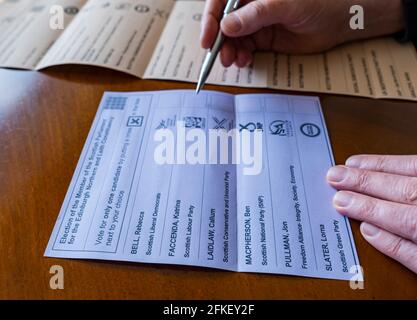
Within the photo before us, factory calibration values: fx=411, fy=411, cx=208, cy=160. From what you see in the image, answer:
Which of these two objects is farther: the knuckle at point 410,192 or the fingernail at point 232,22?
the fingernail at point 232,22

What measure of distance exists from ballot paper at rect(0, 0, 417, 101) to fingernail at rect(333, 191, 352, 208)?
195 mm

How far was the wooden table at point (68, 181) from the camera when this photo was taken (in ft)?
1.24

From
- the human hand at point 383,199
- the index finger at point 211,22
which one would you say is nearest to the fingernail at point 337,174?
the human hand at point 383,199

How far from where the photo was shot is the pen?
57 centimetres

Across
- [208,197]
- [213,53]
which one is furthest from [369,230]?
[213,53]

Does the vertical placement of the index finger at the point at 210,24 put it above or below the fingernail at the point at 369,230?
above

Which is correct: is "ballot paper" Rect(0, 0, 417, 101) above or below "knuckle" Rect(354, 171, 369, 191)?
above

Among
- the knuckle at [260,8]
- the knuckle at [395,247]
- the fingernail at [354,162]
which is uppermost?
the knuckle at [260,8]

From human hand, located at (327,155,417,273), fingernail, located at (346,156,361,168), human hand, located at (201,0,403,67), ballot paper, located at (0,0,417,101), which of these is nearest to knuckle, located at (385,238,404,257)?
human hand, located at (327,155,417,273)

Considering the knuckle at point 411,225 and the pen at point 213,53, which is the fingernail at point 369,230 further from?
the pen at point 213,53

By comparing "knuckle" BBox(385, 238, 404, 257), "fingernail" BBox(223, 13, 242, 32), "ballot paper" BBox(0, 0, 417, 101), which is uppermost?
"fingernail" BBox(223, 13, 242, 32)

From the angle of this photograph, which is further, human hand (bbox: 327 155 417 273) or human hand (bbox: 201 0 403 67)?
human hand (bbox: 201 0 403 67)

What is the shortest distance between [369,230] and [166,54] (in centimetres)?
40

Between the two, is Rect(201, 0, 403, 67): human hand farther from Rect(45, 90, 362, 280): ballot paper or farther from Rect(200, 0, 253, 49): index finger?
Rect(45, 90, 362, 280): ballot paper
